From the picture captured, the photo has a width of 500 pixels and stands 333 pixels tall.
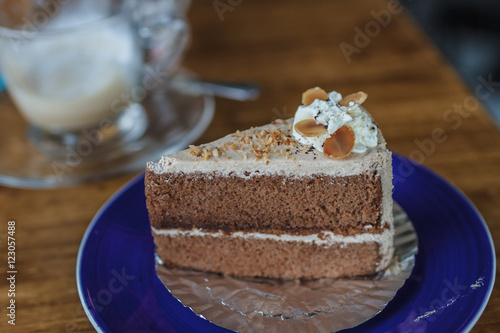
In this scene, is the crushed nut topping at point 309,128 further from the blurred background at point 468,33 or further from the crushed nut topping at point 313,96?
the blurred background at point 468,33

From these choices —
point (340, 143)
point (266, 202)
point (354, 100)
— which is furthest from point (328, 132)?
point (266, 202)

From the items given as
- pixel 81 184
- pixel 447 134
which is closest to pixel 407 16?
pixel 447 134

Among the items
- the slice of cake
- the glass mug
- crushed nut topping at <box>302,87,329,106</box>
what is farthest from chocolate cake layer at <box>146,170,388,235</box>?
the glass mug

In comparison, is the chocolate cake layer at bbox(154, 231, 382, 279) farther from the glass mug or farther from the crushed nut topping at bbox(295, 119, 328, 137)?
the glass mug

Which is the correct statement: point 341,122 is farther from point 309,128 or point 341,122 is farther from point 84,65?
point 84,65

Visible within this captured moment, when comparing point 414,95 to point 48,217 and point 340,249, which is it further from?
point 48,217

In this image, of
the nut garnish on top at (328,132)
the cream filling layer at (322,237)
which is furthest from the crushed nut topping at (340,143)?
the cream filling layer at (322,237)

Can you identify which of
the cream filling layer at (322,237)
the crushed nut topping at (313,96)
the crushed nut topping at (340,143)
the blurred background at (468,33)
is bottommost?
the blurred background at (468,33)
